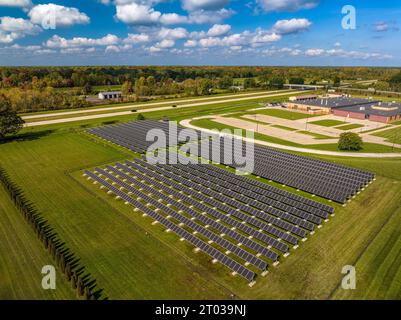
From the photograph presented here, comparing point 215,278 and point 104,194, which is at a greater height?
point 104,194

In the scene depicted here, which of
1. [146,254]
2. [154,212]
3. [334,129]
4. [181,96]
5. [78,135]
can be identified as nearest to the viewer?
[146,254]

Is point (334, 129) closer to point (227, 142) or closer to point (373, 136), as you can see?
Result: point (373, 136)

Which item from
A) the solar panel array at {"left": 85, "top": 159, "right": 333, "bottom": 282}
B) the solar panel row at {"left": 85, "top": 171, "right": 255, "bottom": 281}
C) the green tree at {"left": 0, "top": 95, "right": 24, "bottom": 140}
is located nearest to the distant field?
the solar panel array at {"left": 85, "top": 159, "right": 333, "bottom": 282}

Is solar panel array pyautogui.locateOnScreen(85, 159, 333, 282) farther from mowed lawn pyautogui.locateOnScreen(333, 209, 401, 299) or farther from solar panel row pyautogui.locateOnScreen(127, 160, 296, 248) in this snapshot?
mowed lawn pyautogui.locateOnScreen(333, 209, 401, 299)

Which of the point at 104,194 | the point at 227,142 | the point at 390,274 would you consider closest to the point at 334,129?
the point at 227,142

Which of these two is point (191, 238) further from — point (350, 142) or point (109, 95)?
point (109, 95)
